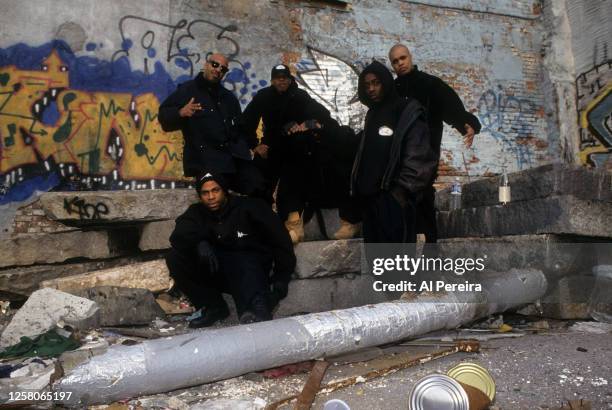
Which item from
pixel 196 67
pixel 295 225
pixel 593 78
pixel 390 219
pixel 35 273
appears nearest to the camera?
pixel 390 219

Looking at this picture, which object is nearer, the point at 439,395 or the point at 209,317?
the point at 439,395

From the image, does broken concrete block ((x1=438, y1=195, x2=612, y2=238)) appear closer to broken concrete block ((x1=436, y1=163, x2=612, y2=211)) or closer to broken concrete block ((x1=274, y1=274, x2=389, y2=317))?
broken concrete block ((x1=436, y1=163, x2=612, y2=211))

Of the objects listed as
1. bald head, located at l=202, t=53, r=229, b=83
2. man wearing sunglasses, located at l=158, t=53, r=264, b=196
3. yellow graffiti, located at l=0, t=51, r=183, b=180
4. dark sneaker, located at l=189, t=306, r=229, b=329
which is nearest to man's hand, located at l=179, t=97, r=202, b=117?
man wearing sunglasses, located at l=158, t=53, r=264, b=196

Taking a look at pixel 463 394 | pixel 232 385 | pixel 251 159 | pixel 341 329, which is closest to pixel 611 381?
pixel 463 394

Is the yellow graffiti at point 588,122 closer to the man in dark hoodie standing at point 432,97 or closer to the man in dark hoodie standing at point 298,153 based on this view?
the man in dark hoodie standing at point 432,97

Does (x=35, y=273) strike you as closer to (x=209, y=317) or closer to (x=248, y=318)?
(x=209, y=317)

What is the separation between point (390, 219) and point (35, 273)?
3.50 m

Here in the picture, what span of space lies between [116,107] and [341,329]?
5.51 m

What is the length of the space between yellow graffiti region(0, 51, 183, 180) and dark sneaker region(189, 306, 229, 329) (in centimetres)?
377

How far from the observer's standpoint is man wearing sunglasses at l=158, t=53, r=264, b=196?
15.4 feet

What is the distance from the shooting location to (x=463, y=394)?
2.32 m

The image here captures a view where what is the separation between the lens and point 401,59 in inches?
190

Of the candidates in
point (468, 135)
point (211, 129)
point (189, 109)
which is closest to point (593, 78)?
point (468, 135)

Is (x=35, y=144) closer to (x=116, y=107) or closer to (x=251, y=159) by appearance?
(x=116, y=107)
